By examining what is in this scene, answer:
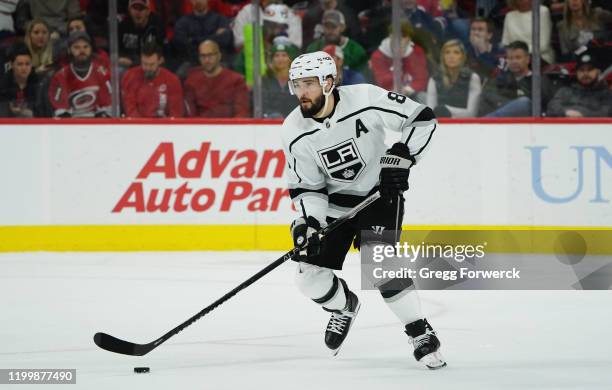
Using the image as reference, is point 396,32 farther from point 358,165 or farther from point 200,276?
point 358,165

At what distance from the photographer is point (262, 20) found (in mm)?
7375

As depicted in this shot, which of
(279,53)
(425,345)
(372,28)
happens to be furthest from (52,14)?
(425,345)

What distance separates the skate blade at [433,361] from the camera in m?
3.64

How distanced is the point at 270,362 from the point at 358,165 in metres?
0.73

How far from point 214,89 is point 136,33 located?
610 mm

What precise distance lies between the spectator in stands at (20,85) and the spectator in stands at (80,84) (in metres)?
0.11

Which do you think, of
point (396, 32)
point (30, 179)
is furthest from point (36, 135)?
point (396, 32)

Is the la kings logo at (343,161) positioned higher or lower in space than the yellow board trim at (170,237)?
higher

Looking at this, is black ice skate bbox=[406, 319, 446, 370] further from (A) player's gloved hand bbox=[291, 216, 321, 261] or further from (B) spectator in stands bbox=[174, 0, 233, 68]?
(B) spectator in stands bbox=[174, 0, 233, 68]

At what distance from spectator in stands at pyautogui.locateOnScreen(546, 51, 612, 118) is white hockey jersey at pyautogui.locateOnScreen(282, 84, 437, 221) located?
11.6 feet

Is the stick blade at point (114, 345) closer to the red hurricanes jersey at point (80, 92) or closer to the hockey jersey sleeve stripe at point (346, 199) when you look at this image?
the hockey jersey sleeve stripe at point (346, 199)

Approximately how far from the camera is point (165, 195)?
23.5 ft

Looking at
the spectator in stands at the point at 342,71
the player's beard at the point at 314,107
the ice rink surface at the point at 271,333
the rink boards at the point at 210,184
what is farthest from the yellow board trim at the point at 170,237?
the player's beard at the point at 314,107

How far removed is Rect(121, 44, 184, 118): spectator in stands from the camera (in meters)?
7.34
